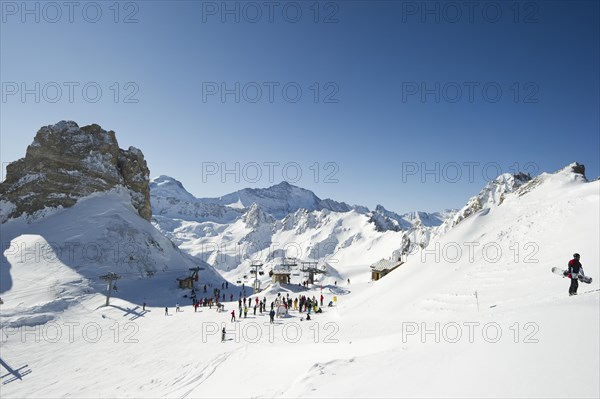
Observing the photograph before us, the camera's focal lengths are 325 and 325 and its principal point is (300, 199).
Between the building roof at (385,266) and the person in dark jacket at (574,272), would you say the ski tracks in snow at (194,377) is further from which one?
the building roof at (385,266)

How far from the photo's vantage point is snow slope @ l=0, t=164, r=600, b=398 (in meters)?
6.52

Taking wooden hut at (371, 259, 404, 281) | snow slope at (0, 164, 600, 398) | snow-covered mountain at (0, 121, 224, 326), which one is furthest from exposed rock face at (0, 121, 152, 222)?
wooden hut at (371, 259, 404, 281)

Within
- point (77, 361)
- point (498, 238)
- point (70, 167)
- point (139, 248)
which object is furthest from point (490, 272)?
point (70, 167)

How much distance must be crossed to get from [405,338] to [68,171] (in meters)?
75.1

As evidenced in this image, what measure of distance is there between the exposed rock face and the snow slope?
33.0 meters

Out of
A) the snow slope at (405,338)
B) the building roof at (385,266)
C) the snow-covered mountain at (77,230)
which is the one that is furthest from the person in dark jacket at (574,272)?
the building roof at (385,266)

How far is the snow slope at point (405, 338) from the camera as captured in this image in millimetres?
6520

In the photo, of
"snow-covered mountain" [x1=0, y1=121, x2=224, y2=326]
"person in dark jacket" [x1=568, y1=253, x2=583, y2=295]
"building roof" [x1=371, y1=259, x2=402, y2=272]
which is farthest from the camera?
"building roof" [x1=371, y1=259, x2=402, y2=272]

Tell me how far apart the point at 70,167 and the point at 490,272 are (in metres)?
75.6

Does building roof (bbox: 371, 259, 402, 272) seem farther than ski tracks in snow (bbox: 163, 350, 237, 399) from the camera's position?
Yes

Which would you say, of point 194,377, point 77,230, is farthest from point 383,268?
point 77,230

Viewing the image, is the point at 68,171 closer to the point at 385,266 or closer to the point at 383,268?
the point at 383,268

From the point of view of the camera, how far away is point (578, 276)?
1009 centimetres

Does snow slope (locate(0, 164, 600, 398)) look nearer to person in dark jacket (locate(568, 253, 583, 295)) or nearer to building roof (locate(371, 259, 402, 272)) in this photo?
person in dark jacket (locate(568, 253, 583, 295))
